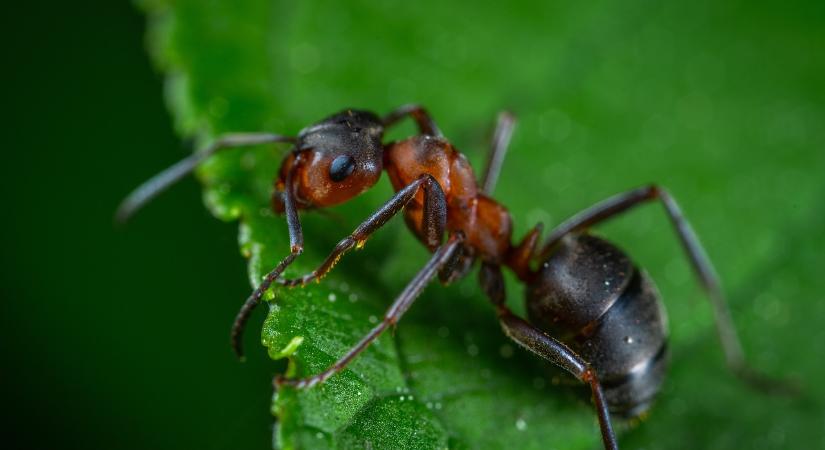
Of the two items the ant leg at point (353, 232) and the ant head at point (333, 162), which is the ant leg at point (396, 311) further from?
the ant head at point (333, 162)

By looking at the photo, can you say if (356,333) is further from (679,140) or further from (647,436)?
(679,140)

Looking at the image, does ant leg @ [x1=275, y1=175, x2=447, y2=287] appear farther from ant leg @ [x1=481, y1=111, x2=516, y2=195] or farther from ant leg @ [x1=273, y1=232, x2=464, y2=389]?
ant leg @ [x1=481, y1=111, x2=516, y2=195]

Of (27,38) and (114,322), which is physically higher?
(27,38)

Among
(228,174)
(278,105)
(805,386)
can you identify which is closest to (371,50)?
(278,105)

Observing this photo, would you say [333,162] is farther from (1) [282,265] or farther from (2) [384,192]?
(2) [384,192]

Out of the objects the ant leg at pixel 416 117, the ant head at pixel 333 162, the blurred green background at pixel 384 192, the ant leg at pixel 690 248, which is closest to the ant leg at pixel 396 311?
the ant head at pixel 333 162
